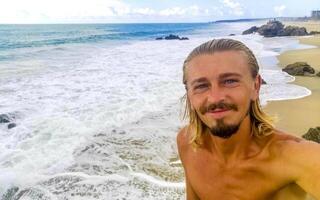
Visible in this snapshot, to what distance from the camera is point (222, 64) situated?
187 cm

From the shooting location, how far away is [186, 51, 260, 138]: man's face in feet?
6.00

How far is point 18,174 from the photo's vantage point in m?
5.21

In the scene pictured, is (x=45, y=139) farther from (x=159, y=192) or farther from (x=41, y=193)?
(x=159, y=192)

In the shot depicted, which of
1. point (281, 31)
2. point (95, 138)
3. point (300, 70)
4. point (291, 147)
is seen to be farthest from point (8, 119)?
point (281, 31)

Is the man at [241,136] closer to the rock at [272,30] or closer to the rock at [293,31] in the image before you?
the rock at [293,31]

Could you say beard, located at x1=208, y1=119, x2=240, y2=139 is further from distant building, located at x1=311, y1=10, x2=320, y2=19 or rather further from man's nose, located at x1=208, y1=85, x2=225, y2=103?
distant building, located at x1=311, y1=10, x2=320, y2=19

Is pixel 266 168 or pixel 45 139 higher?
pixel 266 168

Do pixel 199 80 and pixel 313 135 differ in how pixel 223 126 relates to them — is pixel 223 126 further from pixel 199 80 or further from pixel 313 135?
pixel 313 135

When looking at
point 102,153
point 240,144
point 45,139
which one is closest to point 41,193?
point 102,153

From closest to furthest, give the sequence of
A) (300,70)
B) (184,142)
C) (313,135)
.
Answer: (184,142) → (313,135) → (300,70)

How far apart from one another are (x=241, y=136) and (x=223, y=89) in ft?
0.96

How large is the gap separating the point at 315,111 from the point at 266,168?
21.7 feet

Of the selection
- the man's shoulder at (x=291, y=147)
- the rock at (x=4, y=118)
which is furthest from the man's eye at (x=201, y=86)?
the rock at (x=4, y=118)

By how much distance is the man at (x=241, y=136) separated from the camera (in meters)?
1.79
